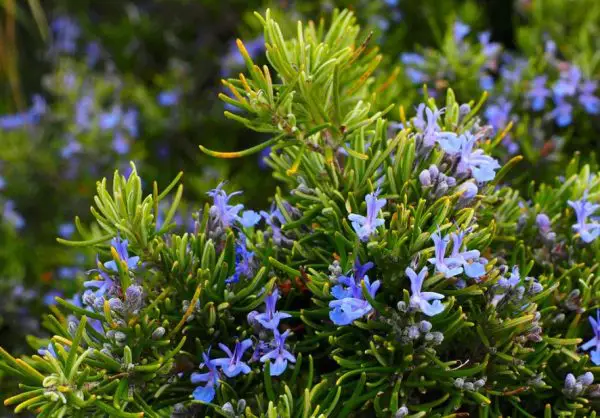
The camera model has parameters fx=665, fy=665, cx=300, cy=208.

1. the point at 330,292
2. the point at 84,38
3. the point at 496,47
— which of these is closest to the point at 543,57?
the point at 496,47

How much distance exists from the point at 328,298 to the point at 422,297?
0.20 metres

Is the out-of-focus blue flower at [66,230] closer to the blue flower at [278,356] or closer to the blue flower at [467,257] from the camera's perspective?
the blue flower at [278,356]

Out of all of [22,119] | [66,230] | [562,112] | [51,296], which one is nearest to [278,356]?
[562,112]

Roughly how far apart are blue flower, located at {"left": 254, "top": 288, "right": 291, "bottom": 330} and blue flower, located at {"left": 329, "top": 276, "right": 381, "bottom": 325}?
114 millimetres

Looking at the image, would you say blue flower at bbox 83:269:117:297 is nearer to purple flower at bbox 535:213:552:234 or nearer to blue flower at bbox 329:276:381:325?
blue flower at bbox 329:276:381:325

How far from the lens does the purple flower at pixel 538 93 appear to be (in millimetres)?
2123

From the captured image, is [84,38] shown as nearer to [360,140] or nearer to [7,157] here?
[7,157]

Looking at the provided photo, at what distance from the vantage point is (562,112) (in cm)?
208

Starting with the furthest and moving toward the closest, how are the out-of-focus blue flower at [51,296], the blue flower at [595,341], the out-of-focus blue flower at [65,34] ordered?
1. the out-of-focus blue flower at [65,34]
2. the out-of-focus blue flower at [51,296]
3. the blue flower at [595,341]

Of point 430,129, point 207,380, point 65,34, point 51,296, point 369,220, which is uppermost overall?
point 65,34

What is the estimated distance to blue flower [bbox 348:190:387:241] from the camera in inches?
46.1

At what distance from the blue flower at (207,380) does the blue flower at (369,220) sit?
1.23ft

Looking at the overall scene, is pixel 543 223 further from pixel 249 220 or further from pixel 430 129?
pixel 249 220

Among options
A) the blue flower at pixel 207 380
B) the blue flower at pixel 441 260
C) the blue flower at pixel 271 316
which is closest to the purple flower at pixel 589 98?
the blue flower at pixel 441 260
